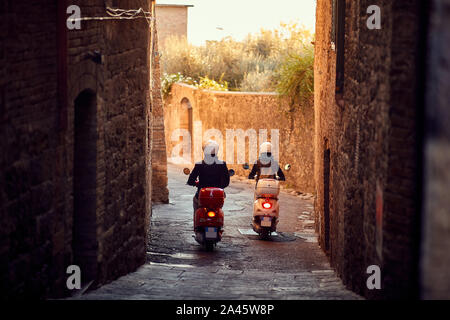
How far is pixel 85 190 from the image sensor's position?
783 cm

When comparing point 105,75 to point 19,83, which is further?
point 105,75

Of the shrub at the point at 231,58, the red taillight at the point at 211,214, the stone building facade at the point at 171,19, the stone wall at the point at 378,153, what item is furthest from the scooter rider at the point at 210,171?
the stone building facade at the point at 171,19

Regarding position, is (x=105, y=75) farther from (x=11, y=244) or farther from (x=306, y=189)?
(x=306, y=189)

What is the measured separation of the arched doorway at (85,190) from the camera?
25.7 feet

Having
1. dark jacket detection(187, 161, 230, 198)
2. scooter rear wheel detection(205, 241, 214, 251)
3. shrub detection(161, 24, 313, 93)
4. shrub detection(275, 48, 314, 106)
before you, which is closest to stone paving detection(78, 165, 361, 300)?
scooter rear wheel detection(205, 241, 214, 251)

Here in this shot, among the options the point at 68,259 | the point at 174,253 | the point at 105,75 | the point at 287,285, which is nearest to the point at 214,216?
the point at 174,253

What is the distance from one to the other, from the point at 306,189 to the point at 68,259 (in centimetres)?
1307

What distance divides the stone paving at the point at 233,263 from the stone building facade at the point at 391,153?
2.58 ft

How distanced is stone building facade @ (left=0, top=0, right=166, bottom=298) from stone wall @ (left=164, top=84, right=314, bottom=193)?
10136mm

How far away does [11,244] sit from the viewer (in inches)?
214

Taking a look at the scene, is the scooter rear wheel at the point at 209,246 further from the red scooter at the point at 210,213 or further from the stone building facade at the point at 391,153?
the stone building facade at the point at 391,153

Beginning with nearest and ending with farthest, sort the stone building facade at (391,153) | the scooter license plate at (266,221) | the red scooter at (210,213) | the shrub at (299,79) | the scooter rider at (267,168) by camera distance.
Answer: the stone building facade at (391,153), the red scooter at (210,213), the scooter license plate at (266,221), the scooter rider at (267,168), the shrub at (299,79)

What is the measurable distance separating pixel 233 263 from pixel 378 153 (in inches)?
199

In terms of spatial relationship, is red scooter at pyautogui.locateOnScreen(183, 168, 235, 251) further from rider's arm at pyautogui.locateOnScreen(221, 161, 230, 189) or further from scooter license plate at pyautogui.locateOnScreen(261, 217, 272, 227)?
scooter license plate at pyautogui.locateOnScreen(261, 217, 272, 227)
